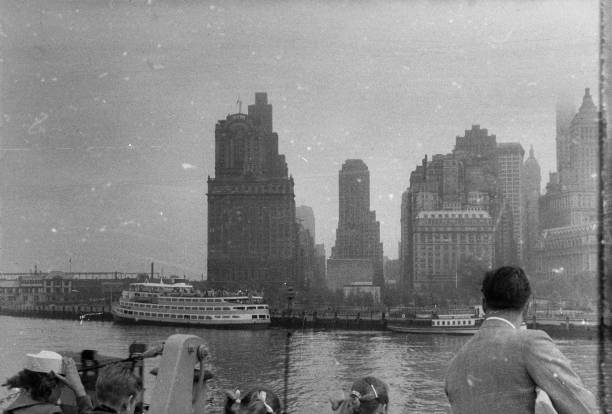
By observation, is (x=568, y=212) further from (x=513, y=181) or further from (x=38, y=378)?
(x=38, y=378)

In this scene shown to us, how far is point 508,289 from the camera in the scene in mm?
680

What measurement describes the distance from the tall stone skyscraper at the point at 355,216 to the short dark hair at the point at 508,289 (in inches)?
325

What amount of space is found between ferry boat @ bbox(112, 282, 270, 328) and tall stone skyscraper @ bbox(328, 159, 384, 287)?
4.33m

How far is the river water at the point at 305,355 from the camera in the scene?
8.02 meters

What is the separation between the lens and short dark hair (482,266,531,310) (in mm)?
679

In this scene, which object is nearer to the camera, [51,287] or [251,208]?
[251,208]

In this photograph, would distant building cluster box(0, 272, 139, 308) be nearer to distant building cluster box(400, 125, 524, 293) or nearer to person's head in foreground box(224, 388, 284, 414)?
distant building cluster box(400, 125, 524, 293)

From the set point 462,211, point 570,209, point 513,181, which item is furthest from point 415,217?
point 570,209

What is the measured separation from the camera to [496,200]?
666cm

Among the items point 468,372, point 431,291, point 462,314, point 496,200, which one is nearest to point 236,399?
point 468,372

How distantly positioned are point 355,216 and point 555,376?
8586 mm

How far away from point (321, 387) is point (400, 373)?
4.52 feet

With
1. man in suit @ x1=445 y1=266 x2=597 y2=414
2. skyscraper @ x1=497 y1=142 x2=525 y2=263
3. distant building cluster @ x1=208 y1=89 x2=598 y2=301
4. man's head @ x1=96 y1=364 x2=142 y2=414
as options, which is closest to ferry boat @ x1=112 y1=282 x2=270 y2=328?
distant building cluster @ x1=208 y1=89 x2=598 y2=301

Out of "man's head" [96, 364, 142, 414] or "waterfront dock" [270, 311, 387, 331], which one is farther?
"waterfront dock" [270, 311, 387, 331]
